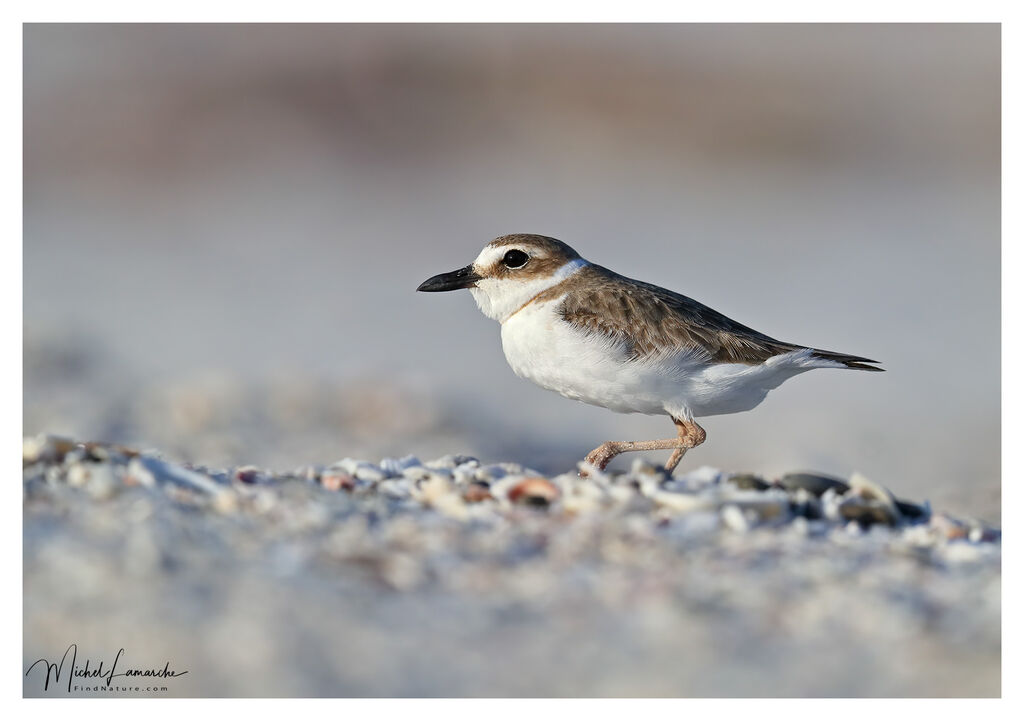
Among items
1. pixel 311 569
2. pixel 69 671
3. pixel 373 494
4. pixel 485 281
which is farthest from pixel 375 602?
pixel 485 281

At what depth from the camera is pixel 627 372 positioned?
14.8 ft

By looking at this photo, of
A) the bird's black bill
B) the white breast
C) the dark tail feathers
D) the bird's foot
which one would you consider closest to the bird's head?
the bird's black bill

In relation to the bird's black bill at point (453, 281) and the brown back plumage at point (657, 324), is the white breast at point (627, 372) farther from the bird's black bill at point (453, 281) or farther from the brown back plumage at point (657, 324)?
the bird's black bill at point (453, 281)

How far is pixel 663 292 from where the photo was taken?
495cm

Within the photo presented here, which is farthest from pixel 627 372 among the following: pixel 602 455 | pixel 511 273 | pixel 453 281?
pixel 453 281

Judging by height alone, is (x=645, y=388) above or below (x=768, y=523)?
above

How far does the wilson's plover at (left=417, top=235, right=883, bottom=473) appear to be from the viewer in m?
4.54

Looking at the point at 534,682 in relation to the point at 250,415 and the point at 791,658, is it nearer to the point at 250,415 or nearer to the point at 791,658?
the point at 791,658

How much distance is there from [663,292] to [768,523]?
57.6 inches

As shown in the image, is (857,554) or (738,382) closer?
(857,554)

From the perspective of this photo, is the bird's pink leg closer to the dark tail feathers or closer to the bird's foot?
the bird's foot

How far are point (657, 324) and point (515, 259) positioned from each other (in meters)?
0.77

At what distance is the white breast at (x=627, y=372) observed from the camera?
14.8 feet

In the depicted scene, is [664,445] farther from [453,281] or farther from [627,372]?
[453,281]
